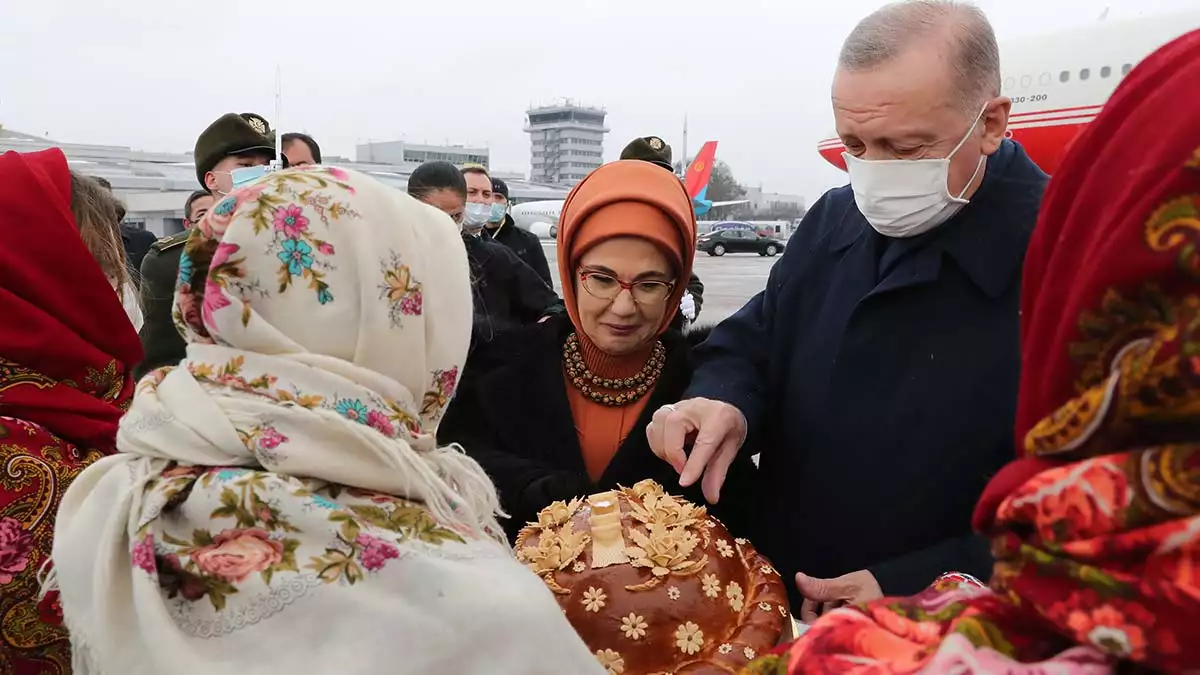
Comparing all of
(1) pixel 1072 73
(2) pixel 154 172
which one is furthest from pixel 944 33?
(2) pixel 154 172

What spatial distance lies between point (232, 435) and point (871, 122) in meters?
1.45

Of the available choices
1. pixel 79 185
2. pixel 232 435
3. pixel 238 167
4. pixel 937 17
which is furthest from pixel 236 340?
pixel 238 167

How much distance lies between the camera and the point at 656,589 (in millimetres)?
1384

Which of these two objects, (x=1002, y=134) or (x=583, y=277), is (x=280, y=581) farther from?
(x=1002, y=134)

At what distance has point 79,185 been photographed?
6.23 feet

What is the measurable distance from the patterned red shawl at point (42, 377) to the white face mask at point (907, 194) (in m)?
1.79

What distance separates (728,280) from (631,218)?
18.3m

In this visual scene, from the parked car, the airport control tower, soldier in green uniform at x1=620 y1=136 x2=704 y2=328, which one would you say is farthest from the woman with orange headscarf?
the airport control tower

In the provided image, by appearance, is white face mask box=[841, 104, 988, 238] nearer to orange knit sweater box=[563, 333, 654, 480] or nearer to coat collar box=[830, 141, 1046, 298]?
coat collar box=[830, 141, 1046, 298]

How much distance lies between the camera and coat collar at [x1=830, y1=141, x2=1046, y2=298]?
1.71 meters

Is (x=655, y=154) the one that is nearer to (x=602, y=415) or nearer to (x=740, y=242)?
(x=602, y=415)

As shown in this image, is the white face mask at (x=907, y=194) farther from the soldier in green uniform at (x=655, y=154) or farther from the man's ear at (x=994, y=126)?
the soldier in green uniform at (x=655, y=154)

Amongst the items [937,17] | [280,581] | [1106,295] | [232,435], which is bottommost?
[280,581]

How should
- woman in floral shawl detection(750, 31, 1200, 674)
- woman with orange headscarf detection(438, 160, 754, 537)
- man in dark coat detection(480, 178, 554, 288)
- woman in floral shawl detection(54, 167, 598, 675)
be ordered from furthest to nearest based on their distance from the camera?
man in dark coat detection(480, 178, 554, 288)
woman with orange headscarf detection(438, 160, 754, 537)
woman in floral shawl detection(54, 167, 598, 675)
woman in floral shawl detection(750, 31, 1200, 674)
